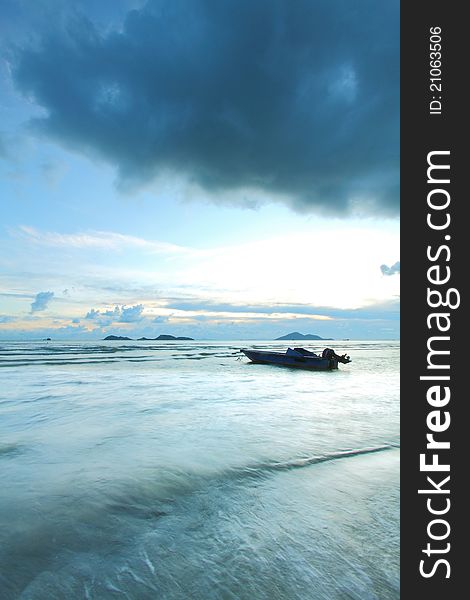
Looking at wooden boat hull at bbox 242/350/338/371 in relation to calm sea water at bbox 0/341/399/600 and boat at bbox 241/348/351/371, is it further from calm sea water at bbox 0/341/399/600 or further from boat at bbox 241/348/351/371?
calm sea water at bbox 0/341/399/600

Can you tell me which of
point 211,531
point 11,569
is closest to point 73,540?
point 11,569

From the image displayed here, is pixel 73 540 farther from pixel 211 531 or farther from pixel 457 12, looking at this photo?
pixel 457 12

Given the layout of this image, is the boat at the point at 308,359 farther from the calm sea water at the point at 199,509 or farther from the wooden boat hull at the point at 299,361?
the calm sea water at the point at 199,509

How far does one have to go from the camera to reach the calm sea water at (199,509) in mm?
3107

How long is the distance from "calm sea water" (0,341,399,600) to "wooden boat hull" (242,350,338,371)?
889 inches

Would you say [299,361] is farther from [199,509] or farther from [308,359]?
[199,509]

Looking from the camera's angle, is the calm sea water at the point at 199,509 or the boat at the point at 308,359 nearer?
the calm sea water at the point at 199,509

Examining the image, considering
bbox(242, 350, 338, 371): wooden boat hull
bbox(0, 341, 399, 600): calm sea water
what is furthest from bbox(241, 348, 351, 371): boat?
bbox(0, 341, 399, 600): calm sea water

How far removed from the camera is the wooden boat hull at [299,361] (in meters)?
32.4

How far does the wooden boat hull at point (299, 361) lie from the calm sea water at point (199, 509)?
889 inches

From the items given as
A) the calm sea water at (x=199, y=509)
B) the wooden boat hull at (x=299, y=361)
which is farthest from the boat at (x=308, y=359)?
the calm sea water at (x=199, y=509)

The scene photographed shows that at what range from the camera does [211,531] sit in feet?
13.2

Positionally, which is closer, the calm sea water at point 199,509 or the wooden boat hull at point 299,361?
the calm sea water at point 199,509

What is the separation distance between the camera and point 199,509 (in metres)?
4.66
